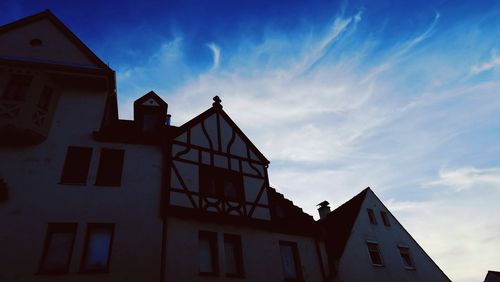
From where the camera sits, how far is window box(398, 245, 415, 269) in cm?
2198

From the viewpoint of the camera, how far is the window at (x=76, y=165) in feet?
45.4

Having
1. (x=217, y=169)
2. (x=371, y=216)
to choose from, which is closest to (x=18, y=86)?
(x=217, y=169)

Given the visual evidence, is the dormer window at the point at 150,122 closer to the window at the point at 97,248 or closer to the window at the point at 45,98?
the window at the point at 45,98

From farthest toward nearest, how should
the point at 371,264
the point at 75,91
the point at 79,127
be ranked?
1. the point at 371,264
2. the point at 75,91
3. the point at 79,127

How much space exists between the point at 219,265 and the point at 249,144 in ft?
22.9

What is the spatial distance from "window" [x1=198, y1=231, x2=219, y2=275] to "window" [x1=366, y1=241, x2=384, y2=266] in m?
10.9

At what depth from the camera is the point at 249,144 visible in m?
18.8

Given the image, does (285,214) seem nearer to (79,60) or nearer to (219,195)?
(219,195)

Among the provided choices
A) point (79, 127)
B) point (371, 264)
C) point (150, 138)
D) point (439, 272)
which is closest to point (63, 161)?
point (79, 127)

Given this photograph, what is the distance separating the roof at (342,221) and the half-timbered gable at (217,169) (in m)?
5.97

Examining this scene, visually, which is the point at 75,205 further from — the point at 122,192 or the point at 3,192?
the point at 3,192

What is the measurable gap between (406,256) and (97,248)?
63.7ft

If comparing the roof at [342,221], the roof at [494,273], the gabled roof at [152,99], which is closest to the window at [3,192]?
the gabled roof at [152,99]

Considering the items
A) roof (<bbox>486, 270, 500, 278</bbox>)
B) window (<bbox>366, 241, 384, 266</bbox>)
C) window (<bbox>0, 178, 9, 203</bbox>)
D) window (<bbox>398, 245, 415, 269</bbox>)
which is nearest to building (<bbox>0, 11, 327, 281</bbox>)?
window (<bbox>0, 178, 9, 203</bbox>)
